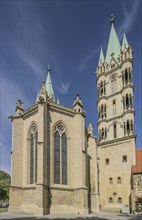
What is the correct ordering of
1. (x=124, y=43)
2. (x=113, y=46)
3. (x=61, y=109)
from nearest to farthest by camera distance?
1. (x=61, y=109)
2. (x=124, y=43)
3. (x=113, y=46)

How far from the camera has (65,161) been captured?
28234 millimetres

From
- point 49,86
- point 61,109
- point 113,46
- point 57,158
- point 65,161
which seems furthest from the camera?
point 49,86

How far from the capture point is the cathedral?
25859mm

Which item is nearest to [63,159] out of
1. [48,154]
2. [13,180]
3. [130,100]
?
[48,154]

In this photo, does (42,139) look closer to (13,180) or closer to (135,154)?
(13,180)

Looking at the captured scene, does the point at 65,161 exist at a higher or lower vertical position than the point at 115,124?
lower

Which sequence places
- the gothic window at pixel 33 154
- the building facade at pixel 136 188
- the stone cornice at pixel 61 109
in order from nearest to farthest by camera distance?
1. the gothic window at pixel 33 154
2. the stone cornice at pixel 61 109
3. the building facade at pixel 136 188

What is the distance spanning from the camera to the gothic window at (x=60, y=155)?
88.7 ft

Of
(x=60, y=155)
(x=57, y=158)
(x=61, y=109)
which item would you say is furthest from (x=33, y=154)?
(x=61, y=109)

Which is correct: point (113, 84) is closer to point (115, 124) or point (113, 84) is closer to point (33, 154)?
point (115, 124)

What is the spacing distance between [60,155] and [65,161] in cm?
100

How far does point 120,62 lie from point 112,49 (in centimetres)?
474

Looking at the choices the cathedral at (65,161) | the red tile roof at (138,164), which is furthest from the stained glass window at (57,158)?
the red tile roof at (138,164)

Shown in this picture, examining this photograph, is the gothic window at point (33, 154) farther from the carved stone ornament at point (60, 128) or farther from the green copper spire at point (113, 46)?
the green copper spire at point (113, 46)
